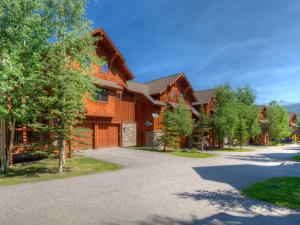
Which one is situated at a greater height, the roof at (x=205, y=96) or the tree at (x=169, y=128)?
the roof at (x=205, y=96)

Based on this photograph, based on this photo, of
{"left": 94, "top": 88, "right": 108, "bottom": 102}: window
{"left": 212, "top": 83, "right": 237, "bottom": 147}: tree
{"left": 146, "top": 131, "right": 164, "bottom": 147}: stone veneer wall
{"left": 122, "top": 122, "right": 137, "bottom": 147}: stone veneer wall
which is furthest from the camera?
{"left": 212, "top": 83, "right": 237, "bottom": 147}: tree

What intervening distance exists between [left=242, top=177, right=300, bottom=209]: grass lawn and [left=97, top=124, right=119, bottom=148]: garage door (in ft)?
54.6

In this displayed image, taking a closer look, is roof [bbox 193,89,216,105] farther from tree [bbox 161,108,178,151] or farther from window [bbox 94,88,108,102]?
window [bbox 94,88,108,102]

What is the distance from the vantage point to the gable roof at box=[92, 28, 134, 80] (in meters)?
22.0

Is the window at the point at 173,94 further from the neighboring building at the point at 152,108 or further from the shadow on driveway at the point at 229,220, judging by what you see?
the shadow on driveway at the point at 229,220

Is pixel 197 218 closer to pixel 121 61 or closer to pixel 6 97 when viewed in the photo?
pixel 6 97

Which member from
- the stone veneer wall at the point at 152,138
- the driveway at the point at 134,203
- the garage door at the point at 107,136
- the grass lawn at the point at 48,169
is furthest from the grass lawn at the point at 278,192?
the stone veneer wall at the point at 152,138

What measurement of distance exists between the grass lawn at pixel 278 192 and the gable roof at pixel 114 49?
63.1 feet

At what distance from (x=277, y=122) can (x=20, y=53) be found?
5247 centimetres

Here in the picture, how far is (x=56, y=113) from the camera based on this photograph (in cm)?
1147

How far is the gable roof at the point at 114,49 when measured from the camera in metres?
22.0

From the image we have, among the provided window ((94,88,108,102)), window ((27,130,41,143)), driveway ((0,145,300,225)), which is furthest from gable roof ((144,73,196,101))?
driveway ((0,145,300,225))

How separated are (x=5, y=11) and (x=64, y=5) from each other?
3542 millimetres

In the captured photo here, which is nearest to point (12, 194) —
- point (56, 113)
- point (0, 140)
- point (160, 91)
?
point (56, 113)
